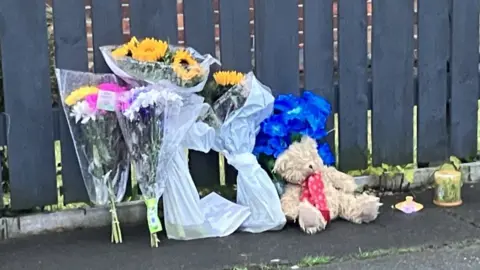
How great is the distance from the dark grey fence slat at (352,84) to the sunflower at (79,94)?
1528 millimetres

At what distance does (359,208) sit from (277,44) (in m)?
1.05

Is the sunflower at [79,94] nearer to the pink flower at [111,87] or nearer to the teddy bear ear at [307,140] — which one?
the pink flower at [111,87]

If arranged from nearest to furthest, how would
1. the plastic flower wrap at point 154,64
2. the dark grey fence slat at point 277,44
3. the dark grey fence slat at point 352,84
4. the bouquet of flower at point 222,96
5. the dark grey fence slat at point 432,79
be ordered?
the plastic flower wrap at point 154,64 < the bouquet of flower at point 222,96 < the dark grey fence slat at point 277,44 < the dark grey fence slat at point 352,84 < the dark grey fence slat at point 432,79

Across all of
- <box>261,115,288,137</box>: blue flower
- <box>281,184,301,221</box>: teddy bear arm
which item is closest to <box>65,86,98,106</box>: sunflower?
<box>261,115,288,137</box>: blue flower

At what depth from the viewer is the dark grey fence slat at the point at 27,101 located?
4586 mm

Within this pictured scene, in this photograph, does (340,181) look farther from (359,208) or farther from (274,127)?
(274,127)

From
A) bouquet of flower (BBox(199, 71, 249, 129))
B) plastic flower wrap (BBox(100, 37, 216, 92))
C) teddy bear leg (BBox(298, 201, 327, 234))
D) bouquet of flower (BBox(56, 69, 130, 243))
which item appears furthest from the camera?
bouquet of flower (BBox(199, 71, 249, 129))

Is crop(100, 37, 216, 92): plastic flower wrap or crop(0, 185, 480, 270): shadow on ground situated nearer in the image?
crop(0, 185, 480, 270): shadow on ground

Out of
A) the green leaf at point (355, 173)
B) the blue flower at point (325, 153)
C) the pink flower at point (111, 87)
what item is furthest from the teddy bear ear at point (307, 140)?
the pink flower at point (111, 87)

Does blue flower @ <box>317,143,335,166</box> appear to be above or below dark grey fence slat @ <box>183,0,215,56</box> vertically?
below

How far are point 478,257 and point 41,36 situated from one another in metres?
2.50

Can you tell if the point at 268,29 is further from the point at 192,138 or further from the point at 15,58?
the point at 15,58

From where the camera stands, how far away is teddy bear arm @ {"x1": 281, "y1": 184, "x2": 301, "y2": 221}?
186 inches

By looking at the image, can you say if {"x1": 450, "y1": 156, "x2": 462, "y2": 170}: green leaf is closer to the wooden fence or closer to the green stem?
the wooden fence
